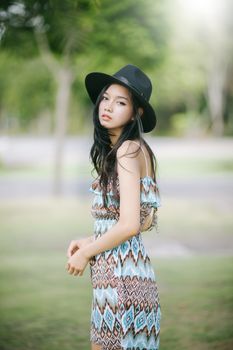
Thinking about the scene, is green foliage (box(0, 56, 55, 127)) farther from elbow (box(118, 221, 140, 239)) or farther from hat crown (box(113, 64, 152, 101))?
elbow (box(118, 221, 140, 239))

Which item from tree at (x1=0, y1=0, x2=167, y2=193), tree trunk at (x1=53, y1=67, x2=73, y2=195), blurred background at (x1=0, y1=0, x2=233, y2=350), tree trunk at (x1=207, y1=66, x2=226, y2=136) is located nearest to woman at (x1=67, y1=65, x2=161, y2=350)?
blurred background at (x1=0, y1=0, x2=233, y2=350)

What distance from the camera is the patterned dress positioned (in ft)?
5.00

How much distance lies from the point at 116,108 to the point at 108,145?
0.42 ft

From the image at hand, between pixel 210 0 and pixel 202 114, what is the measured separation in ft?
8.16

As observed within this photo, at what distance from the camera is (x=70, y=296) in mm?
3496

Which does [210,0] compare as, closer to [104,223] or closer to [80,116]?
[80,116]

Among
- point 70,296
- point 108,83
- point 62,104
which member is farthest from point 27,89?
point 108,83

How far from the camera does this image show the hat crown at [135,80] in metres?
1.55

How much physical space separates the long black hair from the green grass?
1360 millimetres

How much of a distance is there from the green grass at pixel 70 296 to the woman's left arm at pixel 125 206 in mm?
1344

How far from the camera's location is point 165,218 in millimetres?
5746

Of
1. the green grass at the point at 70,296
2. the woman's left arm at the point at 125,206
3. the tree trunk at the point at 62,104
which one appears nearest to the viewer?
the woman's left arm at the point at 125,206

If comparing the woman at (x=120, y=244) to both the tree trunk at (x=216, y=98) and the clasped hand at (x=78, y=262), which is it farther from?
the tree trunk at (x=216, y=98)

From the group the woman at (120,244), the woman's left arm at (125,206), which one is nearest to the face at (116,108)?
the woman at (120,244)
